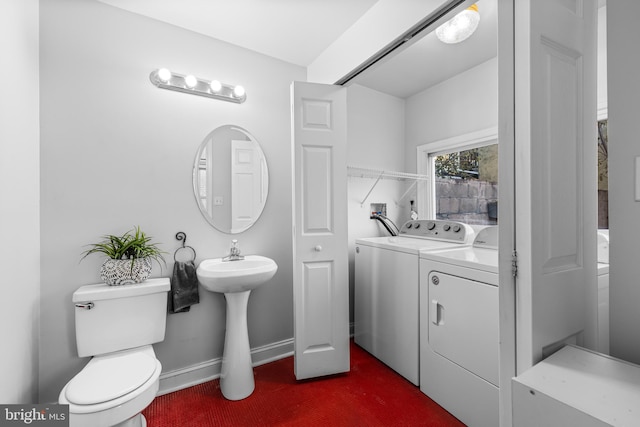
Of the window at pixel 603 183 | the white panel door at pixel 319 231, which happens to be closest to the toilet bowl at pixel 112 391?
the white panel door at pixel 319 231

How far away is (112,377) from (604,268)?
7.10ft

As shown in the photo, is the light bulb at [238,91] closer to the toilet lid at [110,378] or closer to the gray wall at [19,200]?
the gray wall at [19,200]

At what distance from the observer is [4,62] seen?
3.74 ft

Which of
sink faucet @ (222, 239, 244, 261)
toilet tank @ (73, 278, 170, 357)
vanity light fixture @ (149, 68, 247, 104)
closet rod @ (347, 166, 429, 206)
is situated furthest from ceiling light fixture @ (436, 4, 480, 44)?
toilet tank @ (73, 278, 170, 357)

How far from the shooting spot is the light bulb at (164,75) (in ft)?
5.73

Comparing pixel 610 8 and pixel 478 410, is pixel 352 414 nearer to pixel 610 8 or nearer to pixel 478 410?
pixel 478 410

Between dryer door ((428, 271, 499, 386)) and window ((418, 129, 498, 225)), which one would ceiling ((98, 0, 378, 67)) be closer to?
window ((418, 129, 498, 225))

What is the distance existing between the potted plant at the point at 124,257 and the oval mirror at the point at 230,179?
46cm

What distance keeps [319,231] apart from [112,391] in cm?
137

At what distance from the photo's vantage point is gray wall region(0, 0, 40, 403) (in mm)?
1126

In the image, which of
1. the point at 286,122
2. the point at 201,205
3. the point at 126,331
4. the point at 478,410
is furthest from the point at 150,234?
the point at 478,410

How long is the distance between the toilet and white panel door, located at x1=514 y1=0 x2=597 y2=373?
5.08 feet

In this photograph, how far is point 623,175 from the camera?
87 cm

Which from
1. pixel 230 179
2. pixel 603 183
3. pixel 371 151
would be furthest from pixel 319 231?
pixel 603 183
